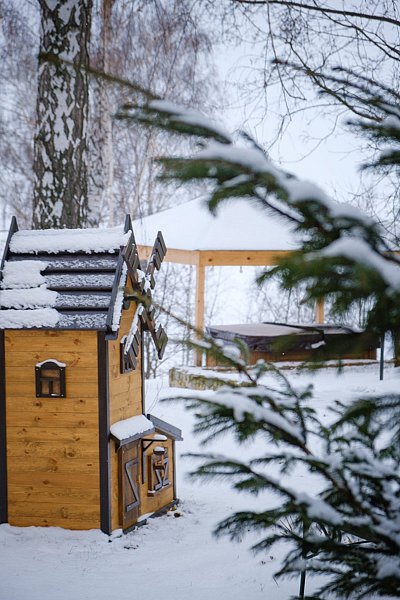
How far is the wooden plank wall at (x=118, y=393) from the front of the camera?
4.81 m

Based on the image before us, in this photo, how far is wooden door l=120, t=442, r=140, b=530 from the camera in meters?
4.88

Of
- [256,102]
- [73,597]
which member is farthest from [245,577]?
[256,102]

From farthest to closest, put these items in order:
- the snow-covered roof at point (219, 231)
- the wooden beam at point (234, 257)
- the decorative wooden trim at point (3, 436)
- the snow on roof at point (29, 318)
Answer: the snow-covered roof at point (219, 231) < the wooden beam at point (234, 257) < the decorative wooden trim at point (3, 436) < the snow on roof at point (29, 318)

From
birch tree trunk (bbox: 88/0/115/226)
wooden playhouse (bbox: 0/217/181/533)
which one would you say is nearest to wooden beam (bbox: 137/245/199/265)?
birch tree trunk (bbox: 88/0/115/226)

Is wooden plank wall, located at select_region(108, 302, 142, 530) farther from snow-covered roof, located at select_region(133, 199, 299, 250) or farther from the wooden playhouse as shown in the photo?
snow-covered roof, located at select_region(133, 199, 299, 250)

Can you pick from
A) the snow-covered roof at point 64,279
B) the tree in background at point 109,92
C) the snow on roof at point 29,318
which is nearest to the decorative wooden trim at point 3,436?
the snow on roof at point 29,318

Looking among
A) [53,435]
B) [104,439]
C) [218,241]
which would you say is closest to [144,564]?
[104,439]

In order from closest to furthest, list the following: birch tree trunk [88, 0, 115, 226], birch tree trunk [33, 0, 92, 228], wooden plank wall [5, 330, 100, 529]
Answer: wooden plank wall [5, 330, 100, 529]
birch tree trunk [33, 0, 92, 228]
birch tree trunk [88, 0, 115, 226]

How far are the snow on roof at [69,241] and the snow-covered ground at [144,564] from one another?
1.80 m

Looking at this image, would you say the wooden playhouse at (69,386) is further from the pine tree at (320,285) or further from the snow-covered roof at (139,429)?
the pine tree at (320,285)

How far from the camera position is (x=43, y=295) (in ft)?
15.7

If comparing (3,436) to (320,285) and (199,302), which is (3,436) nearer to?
(320,285)

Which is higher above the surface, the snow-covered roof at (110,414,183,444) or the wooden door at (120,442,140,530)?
the snow-covered roof at (110,414,183,444)

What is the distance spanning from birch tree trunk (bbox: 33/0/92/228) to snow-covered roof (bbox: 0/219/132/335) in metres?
1.26
